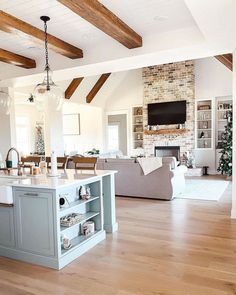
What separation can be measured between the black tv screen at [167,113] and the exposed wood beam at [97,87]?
1997 millimetres

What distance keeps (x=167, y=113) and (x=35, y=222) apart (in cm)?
726

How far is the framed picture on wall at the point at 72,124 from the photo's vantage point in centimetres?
1170

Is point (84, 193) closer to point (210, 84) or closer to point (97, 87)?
point (210, 84)

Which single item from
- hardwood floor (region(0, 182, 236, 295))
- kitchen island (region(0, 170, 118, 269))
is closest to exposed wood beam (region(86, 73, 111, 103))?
hardwood floor (region(0, 182, 236, 295))

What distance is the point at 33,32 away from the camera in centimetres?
383

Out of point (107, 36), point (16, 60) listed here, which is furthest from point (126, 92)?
point (107, 36)

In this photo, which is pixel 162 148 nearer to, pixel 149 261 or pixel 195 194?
pixel 195 194

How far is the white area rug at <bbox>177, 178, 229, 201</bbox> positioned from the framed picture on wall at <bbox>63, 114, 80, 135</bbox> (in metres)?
6.02

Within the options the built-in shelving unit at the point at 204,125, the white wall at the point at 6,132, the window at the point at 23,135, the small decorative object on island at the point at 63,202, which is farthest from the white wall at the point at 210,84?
the window at the point at 23,135

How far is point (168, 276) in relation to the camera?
97.7 inches

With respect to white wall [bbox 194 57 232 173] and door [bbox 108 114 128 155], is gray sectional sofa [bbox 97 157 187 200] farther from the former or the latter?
door [bbox 108 114 128 155]

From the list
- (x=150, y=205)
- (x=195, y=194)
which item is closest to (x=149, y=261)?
(x=150, y=205)

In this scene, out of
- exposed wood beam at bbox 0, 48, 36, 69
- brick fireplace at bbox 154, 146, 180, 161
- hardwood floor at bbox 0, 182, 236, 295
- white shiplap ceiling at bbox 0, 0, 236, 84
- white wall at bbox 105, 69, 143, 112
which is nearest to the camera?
hardwood floor at bbox 0, 182, 236, 295

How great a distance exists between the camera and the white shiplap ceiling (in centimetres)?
319
